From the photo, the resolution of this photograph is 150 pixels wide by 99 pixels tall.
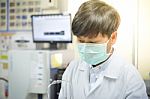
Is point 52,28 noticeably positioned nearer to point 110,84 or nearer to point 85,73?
point 85,73

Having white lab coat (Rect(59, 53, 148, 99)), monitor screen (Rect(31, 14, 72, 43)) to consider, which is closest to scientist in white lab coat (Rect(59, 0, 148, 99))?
white lab coat (Rect(59, 53, 148, 99))

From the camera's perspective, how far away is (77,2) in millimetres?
2674

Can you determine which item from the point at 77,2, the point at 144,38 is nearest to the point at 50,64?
the point at 77,2

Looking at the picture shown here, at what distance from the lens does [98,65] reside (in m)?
1.27

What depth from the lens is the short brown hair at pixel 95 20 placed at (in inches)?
44.3

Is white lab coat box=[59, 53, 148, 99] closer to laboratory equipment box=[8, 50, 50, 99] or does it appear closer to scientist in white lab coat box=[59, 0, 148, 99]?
scientist in white lab coat box=[59, 0, 148, 99]

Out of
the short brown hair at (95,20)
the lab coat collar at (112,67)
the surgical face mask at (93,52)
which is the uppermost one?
the short brown hair at (95,20)

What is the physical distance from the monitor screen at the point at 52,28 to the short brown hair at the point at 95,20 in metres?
1.23

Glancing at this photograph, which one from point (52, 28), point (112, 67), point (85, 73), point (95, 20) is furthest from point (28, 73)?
point (95, 20)

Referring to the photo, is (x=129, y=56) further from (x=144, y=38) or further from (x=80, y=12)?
(x=80, y=12)

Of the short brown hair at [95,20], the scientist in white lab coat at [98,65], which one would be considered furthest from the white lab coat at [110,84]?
the short brown hair at [95,20]

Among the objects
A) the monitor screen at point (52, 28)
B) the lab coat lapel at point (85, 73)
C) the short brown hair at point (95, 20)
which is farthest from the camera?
the monitor screen at point (52, 28)

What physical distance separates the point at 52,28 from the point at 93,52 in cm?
128

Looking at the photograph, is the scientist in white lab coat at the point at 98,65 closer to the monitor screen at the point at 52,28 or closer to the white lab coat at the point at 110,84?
the white lab coat at the point at 110,84
